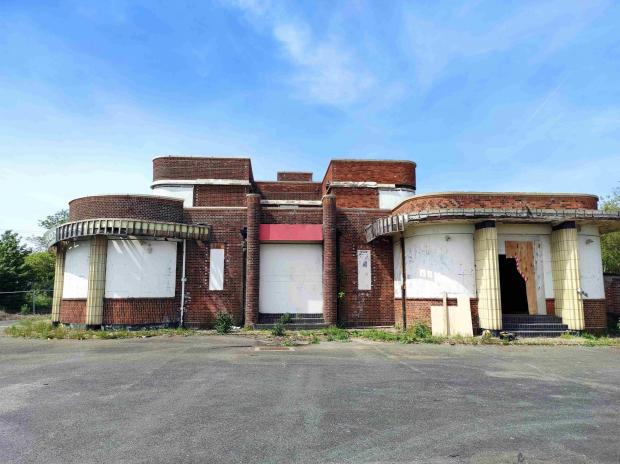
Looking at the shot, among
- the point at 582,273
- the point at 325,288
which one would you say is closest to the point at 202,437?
the point at 325,288

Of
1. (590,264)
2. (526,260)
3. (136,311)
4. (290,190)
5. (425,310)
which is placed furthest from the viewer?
(290,190)

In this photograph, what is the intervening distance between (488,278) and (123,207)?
1546cm

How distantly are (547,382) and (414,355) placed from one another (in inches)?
154

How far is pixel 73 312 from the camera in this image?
17562 millimetres

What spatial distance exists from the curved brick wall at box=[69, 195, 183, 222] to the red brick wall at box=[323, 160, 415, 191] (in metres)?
9.19

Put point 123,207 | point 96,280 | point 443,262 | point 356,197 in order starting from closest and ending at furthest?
1. point 443,262
2. point 96,280
3. point 123,207
4. point 356,197

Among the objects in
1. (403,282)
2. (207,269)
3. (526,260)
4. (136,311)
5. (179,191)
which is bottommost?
(136,311)

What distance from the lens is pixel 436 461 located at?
14.6 ft

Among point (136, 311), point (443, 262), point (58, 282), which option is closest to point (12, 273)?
point (58, 282)

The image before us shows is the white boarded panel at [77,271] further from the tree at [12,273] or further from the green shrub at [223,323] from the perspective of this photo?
the tree at [12,273]

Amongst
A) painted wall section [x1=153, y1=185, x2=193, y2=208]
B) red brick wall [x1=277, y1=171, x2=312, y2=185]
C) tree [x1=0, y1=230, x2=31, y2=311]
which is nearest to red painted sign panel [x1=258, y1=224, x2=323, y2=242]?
painted wall section [x1=153, y1=185, x2=193, y2=208]

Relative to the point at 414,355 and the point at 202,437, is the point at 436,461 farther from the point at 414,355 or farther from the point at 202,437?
the point at 414,355

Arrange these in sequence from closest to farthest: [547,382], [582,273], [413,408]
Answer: [413,408] < [547,382] < [582,273]

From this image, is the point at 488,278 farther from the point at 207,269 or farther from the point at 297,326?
the point at 207,269
